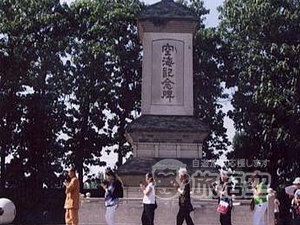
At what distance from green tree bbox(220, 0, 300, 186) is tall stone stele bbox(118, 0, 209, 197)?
211 inches

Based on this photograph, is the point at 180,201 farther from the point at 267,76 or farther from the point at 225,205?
the point at 267,76

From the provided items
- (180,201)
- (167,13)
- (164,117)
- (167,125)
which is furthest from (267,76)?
(180,201)

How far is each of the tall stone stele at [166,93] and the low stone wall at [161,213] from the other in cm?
253

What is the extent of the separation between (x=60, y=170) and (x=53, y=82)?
147 inches

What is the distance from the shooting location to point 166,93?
19.7 meters

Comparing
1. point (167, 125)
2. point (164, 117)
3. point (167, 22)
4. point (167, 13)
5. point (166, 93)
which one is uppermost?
point (167, 13)

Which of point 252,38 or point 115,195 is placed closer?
point 115,195

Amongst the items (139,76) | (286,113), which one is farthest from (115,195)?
(139,76)

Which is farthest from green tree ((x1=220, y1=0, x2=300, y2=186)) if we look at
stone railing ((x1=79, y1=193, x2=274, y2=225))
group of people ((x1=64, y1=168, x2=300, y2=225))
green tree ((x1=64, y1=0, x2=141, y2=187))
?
group of people ((x1=64, y1=168, x2=300, y2=225))

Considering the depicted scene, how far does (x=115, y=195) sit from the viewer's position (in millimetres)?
13102

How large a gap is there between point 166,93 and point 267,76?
6.44 metres

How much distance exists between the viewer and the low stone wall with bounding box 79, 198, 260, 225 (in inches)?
615

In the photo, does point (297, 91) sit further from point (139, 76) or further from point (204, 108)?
point (139, 76)

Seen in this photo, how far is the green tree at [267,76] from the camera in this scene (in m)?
24.1
